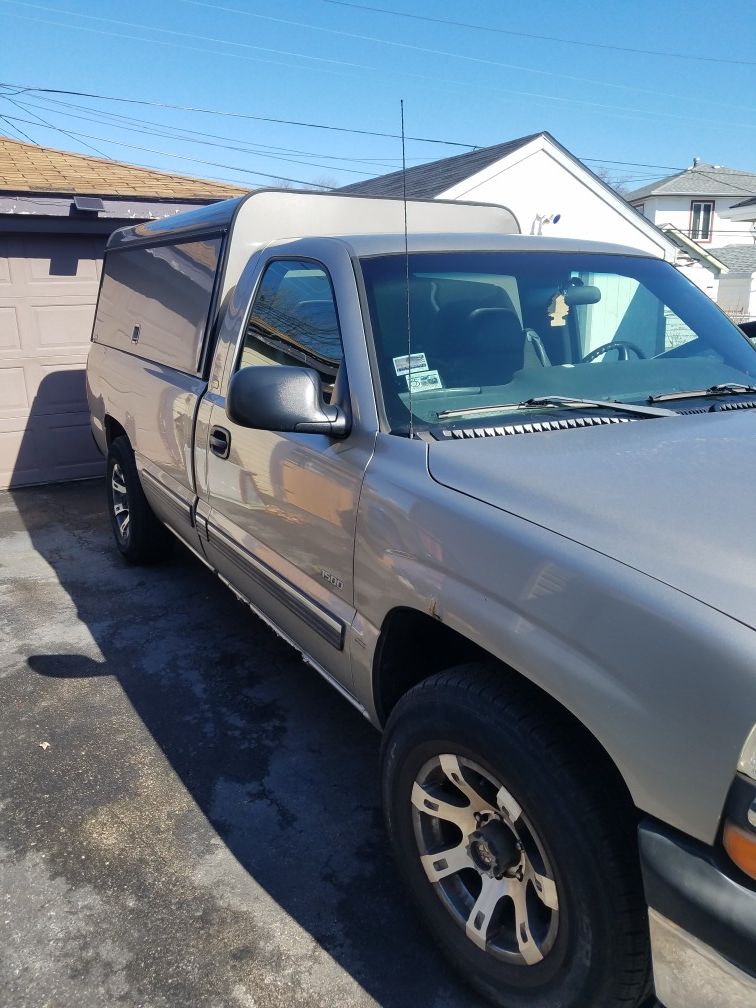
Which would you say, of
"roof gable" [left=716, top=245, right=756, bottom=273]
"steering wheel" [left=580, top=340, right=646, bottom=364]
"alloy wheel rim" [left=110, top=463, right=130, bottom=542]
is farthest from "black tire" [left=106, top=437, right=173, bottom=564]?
"roof gable" [left=716, top=245, right=756, bottom=273]

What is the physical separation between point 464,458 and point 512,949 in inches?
50.0

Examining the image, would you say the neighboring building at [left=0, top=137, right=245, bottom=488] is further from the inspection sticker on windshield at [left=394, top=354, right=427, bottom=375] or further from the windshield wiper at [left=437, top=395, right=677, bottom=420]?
the windshield wiper at [left=437, top=395, right=677, bottom=420]

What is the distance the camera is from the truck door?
266 centimetres

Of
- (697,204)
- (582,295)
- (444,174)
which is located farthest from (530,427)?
(697,204)

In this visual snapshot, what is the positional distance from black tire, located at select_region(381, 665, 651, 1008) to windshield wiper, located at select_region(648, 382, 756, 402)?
121 centimetres

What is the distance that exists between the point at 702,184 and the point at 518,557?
45.7 metres

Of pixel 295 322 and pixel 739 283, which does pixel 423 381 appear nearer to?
pixel 295 322

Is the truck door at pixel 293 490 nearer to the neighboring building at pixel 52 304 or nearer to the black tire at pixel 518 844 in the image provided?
the black tire at pixel 518 844

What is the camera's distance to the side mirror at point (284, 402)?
99.3 inches

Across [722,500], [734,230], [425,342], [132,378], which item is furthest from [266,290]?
[734,230]

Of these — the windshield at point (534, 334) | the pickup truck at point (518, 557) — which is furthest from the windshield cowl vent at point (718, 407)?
the windshield at point (534, 334)

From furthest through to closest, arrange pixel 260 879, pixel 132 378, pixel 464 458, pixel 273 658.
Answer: pixel 132 378 < pixel 273 658 < pixel 260 879 < pixel 464 458

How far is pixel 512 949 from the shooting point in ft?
6.92

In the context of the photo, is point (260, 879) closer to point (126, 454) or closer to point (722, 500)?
point (722, 500)
